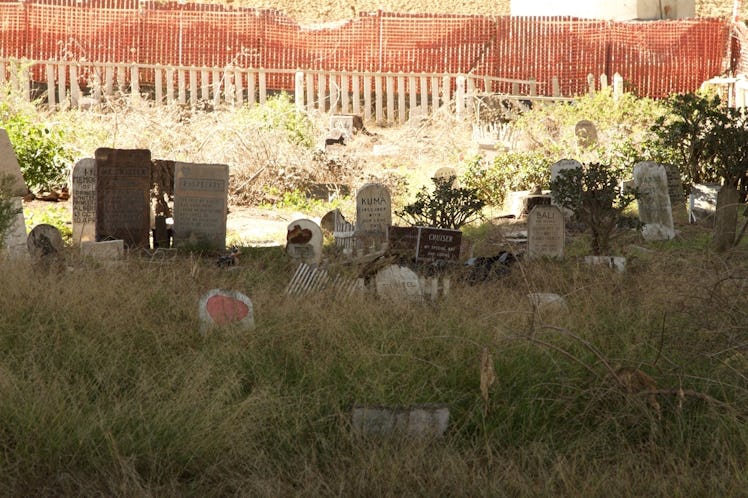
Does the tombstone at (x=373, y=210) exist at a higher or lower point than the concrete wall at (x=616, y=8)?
lower

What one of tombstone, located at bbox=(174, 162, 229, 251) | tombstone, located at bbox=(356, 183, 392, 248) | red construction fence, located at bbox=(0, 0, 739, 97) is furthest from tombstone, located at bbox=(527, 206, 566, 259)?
red construction fence, located at bbox=(0, 0, 739, 97)

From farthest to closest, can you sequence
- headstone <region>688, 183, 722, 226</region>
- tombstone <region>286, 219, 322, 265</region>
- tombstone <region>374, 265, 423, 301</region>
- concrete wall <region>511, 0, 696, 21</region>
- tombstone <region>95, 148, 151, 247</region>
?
concrete wall <region>511, 0, 696, 21</region>
headstone <region>688, 183, 722, 226</region>
tombstone <region>95, 148, 151, 247</region>
tombstone <region>286, 219, 322, 265</region>
tombstone <region>374, 265, 423, 301</region>

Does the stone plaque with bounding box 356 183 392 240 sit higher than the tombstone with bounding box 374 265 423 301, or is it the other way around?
the stone plaque with bounding box 356 183 392 240

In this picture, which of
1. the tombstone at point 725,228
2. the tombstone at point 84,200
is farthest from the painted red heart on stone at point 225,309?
the tombstone at point 725,228

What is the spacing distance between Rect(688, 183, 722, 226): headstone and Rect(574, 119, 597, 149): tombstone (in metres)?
2.92

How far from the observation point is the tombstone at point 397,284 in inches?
290

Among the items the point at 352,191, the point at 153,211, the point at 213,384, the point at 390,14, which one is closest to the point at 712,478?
the point at 213,384

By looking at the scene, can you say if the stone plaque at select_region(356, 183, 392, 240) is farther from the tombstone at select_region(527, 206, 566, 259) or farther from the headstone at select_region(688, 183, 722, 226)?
the headstone at select_region(688, 183, 722, 226)

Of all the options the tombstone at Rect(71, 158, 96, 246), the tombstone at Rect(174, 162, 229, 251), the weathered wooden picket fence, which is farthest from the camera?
the weathered wooden picket fence

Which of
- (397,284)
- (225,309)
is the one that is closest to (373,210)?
(397,284)

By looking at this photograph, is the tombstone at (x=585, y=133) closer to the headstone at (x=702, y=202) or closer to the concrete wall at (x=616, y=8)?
the headstone at (x=702, y=202)

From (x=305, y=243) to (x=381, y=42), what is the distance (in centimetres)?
1370

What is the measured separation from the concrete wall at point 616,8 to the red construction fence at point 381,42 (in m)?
0.64

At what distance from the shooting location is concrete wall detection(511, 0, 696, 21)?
2327 cm
